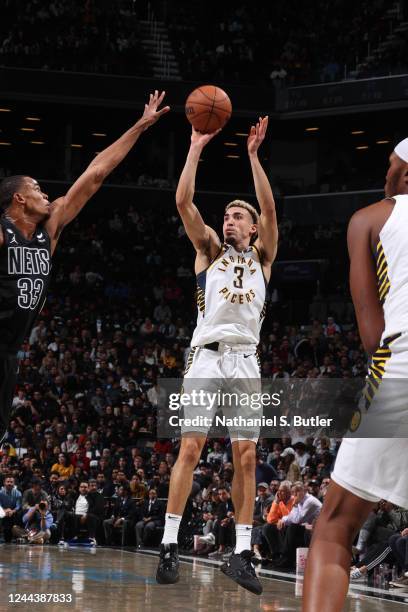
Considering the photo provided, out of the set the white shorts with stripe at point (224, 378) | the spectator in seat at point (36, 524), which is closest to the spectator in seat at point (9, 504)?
the spectator in seat at point (36, 524)

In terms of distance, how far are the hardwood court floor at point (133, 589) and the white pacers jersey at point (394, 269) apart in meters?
4.36

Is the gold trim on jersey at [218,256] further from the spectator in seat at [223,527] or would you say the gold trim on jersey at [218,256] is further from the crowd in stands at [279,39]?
the crowd in stands at [279,39]

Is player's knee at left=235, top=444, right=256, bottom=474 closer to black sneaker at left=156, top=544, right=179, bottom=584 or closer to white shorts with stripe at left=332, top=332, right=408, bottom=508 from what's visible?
black sneaker at left=156, top=544, right=179, bottom=584

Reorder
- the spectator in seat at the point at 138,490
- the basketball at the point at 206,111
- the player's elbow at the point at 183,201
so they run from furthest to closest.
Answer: the spectator in seat at the point at 138,490, the basketball at the point at 206,111, the player's elbow at the point at 183,201

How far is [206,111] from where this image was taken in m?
7.69

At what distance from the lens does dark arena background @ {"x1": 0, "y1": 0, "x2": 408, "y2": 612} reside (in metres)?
16.7

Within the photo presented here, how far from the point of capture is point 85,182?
20.0 ft

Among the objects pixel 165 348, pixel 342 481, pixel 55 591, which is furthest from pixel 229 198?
pixel 342 481

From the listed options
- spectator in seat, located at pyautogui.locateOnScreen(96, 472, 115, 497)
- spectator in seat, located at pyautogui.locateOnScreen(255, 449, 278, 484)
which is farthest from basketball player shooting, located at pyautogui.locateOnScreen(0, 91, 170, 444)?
spectator in seat, located at pyautogui.locateOnScreen(96, 472, 115, 497)

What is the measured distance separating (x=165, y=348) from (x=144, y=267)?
5.49 metres

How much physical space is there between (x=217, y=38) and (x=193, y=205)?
86.7ft

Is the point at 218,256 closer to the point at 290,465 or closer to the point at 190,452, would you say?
the point at 190,452

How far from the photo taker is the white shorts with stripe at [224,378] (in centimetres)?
749

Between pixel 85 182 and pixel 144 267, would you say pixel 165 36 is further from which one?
pixel 85 182
